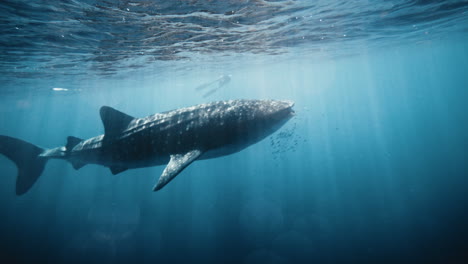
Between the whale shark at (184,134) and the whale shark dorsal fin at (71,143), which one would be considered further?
the whale shark dorsal fin at (71,143)

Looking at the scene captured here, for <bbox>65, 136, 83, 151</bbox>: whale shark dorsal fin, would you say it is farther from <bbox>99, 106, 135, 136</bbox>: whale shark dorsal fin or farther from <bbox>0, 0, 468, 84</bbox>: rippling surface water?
<bbox>0, 0, 468, 84</bbox>: rippling surface water

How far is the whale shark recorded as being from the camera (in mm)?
Result: 5406

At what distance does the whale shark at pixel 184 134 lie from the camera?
5.41m

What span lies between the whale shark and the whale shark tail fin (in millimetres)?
3617

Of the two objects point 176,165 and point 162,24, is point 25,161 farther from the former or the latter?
point 162,24

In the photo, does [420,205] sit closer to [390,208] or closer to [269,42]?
[390,208]

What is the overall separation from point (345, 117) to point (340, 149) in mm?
52034

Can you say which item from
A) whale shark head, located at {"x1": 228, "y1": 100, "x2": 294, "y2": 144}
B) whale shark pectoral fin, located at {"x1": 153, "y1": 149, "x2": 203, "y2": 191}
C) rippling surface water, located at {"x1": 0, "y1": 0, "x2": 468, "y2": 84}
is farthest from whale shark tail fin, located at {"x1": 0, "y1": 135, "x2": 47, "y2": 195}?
whale shark head, located at {"x1": 228, "y1": 100, "x2": 294, "y2": 144}

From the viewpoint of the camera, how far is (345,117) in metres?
88.9

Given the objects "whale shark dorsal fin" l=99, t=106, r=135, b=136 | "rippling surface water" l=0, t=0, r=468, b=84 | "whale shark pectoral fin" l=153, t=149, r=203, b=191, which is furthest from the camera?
"rippling surface water" l=0, t=0, r=468, b=84

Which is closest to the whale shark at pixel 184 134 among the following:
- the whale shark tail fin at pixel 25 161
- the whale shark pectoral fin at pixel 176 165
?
the whale shark pectoral fin at pixel 176 165

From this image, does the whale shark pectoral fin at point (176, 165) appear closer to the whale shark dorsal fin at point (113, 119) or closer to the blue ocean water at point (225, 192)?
the whale shark dorsal fin at point (113, 119)

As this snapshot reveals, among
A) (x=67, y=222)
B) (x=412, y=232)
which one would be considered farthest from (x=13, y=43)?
(x=412, y=232)

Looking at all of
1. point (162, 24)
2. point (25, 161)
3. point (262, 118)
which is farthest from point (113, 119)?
point (162, 24)
